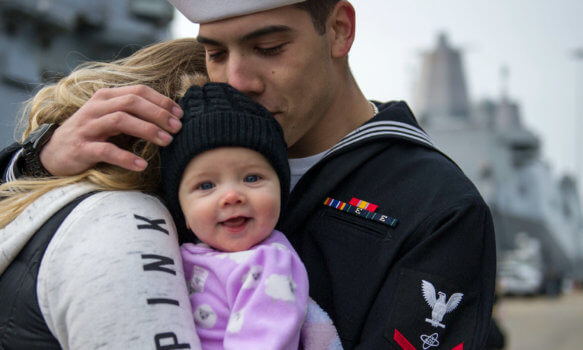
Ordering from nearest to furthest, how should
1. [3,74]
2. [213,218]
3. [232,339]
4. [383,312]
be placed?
[232,339] → [213,218] → [383,312] → [3,74]

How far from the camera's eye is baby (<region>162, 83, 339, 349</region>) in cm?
162

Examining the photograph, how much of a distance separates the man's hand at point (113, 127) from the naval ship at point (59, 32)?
12.6 m

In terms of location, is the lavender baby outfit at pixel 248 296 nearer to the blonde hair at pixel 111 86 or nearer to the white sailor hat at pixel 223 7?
the blonde hair at pixel 111 86

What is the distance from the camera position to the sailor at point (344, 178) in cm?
181

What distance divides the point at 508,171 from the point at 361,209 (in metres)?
57.7

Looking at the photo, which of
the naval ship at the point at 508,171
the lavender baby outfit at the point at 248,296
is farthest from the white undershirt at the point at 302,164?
the naval ship at the point at 508,171

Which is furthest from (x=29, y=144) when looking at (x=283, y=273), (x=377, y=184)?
(x=377, y=184)

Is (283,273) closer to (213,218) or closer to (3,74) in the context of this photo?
(213,218)

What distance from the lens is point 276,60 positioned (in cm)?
221

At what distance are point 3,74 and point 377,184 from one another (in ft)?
52.7

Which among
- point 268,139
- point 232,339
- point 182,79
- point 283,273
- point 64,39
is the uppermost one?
point 64,39

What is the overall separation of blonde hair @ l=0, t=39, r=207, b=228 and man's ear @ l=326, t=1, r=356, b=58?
53cm

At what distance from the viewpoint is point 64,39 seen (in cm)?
1953

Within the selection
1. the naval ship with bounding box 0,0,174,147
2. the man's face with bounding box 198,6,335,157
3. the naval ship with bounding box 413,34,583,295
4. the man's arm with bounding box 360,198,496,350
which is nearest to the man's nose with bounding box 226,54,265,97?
the man's face with bounding box 198,6,335,157
